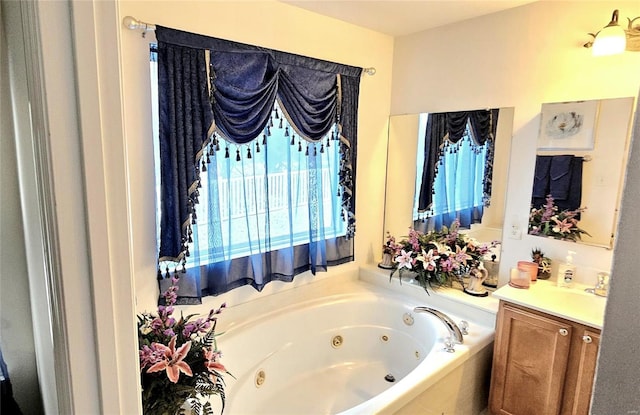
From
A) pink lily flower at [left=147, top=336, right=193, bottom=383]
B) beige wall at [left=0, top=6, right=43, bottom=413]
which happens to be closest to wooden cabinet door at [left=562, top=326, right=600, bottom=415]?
pink lily flower at [left=147, top=336, right=193, bottom=383]

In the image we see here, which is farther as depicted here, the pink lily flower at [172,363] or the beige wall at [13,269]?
the pink lily flower at [172,363]

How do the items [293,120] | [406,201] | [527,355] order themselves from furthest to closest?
[406,201]
[293,120]
[527,355]

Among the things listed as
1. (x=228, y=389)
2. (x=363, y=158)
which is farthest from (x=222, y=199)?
(x=363, y=158)

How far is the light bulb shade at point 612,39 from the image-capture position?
190 centimetres

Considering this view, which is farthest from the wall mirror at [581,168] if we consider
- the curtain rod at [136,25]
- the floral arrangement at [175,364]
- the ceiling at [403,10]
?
the curtain rod at [136,25]

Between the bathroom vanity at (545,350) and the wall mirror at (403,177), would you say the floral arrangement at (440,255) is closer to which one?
the wall mirror at (403,177)

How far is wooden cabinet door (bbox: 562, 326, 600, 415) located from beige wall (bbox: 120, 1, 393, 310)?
1.62 m

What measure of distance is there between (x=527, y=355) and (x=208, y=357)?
67.4 inches

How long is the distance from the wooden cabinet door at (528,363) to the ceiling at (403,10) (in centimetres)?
184

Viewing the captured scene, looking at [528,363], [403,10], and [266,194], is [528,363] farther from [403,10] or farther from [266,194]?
[403,10]

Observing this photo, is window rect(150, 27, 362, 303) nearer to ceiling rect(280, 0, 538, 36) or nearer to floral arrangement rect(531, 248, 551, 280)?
ceiling rect(280, 0, 538, 36)

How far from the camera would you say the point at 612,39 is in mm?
1908

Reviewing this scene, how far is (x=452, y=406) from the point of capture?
2.11 metres

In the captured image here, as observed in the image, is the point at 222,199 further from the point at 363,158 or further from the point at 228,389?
the point at 363,158
